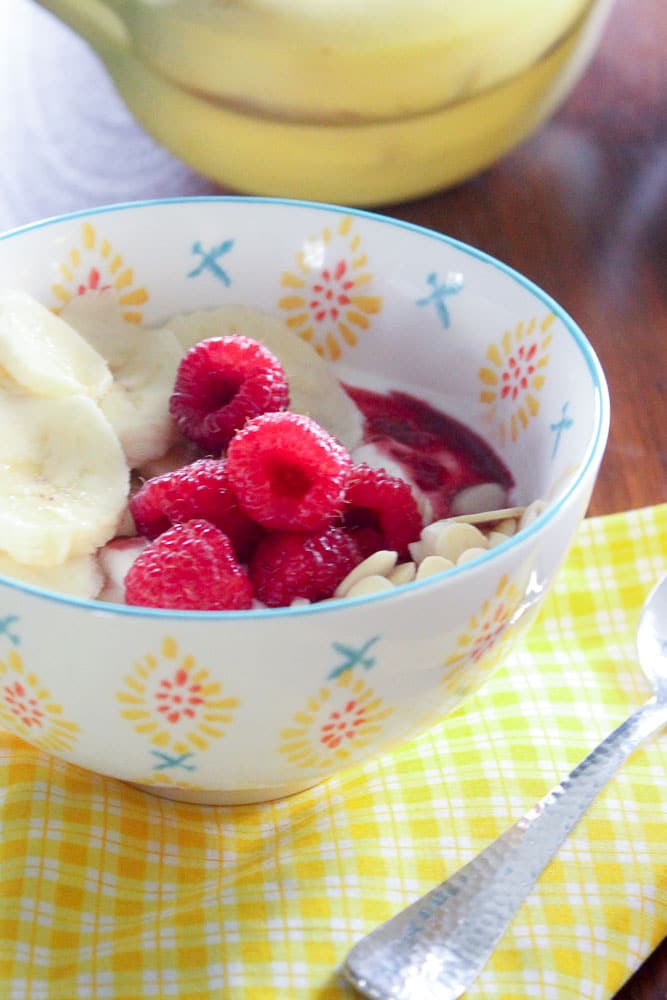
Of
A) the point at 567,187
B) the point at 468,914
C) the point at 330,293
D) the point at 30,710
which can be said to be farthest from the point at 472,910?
the point at 567,187

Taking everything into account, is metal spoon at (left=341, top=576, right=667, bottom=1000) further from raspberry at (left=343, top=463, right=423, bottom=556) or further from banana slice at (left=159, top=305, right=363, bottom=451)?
banana slice at (left=159, top=305, right=363, bottom=451)

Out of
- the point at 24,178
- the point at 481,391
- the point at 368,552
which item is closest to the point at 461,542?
Answer: the point at 368,552

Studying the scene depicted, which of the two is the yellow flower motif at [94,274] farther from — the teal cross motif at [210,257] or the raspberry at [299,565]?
the raspberry at [299,565]

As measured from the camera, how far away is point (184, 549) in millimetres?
580

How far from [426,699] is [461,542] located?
0.33ft

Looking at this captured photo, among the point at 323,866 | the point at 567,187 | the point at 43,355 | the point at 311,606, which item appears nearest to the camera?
the point at 311,606

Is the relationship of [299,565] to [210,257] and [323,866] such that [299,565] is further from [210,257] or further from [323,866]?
[210,257]

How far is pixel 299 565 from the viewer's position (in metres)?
0.61

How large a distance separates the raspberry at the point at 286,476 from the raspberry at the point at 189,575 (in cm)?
4

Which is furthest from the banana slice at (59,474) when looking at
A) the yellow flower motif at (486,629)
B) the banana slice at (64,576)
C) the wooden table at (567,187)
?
the wooden table at (567,187)

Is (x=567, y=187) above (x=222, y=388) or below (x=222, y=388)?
above

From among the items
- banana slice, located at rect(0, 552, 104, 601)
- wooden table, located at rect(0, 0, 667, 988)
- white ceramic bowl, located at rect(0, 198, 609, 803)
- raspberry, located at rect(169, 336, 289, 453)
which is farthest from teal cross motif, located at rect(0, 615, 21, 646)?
wooden table, located at rect(0, 0, 667, 988)

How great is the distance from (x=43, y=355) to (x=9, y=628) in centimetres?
26

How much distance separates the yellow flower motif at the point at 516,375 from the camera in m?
0.72
